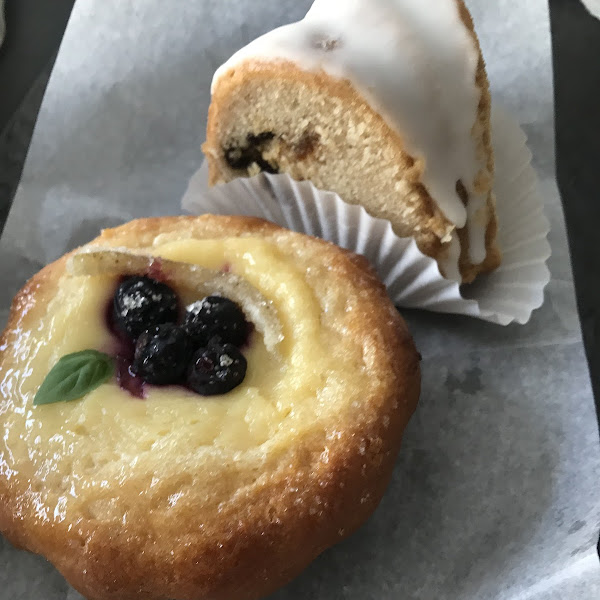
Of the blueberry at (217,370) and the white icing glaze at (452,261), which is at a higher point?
the blueberry at (217,370)

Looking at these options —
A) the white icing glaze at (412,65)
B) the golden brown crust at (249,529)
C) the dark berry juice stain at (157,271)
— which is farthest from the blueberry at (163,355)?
the white icing glaze at (412,65)

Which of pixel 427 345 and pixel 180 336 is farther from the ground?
pixel 180 336

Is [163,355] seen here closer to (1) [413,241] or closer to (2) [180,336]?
(2) [180,336]

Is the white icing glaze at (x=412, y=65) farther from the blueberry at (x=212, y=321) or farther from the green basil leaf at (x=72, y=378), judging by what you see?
the green basil leaf at (x=72, y=378)

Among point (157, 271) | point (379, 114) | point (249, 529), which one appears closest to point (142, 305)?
point (157, 271)

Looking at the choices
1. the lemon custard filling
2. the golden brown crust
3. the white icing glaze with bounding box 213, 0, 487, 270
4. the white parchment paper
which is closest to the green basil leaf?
the lemon custard filling

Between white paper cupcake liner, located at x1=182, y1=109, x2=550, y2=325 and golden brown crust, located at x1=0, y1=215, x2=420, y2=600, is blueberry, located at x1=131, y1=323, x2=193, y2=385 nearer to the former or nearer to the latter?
golden brown crust, located at x1=0, y1=215, x2=420, y2=600
